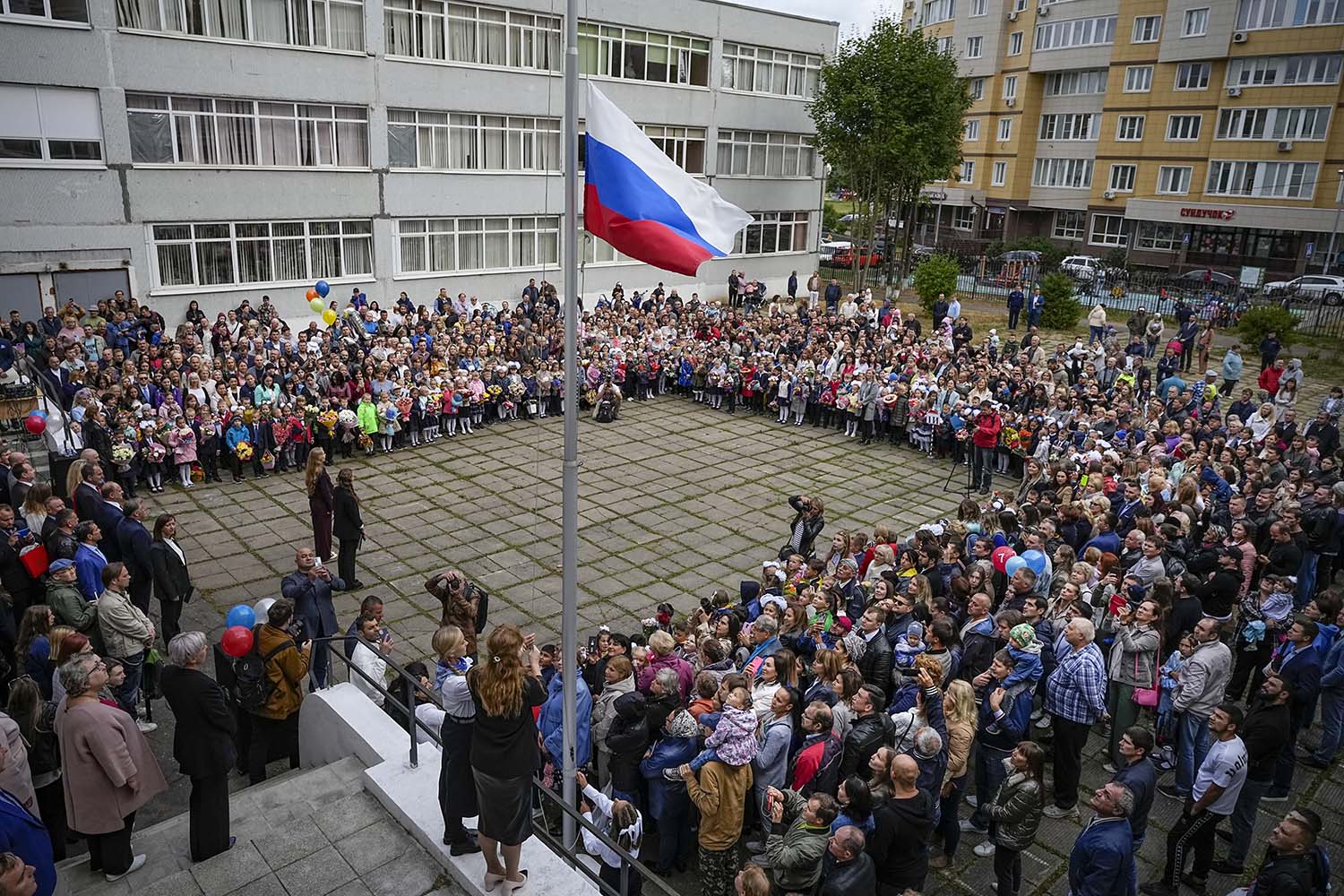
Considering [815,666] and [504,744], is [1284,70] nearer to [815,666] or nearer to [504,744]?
[815,666]

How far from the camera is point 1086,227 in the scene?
44438 mm

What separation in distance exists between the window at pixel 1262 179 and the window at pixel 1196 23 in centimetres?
541

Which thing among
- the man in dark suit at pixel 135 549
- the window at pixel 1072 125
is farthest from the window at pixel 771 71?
the man in dark suit at pixel 135 549

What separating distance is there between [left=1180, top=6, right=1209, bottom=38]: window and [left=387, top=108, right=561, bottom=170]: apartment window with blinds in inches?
1136

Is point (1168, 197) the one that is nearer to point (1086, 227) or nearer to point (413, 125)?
point (1086, 227)

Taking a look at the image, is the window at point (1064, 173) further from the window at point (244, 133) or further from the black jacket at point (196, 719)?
the black jacket at point (196, 719)

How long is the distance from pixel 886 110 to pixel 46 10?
77.7 ft

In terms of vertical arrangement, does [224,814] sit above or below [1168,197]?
below

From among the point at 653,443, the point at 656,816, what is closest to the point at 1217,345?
the point at 653,443

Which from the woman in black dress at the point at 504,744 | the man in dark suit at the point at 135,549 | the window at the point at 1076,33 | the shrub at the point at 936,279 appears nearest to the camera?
the woman in black dress at the point at 504,744

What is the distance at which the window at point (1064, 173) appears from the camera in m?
44.7

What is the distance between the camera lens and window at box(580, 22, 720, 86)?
27.2 m

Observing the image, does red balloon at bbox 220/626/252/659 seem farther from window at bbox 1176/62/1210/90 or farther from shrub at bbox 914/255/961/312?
window at bbox 1176/62/1210/90

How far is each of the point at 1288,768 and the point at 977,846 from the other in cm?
290
